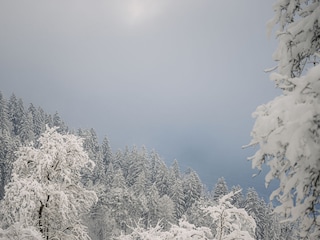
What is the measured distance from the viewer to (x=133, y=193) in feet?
200

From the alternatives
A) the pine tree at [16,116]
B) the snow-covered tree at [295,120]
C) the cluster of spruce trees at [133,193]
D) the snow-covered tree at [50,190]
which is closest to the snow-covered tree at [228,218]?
the snow-covered tree at [295,120]

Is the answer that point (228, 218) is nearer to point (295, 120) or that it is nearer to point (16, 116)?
point (295, 120)

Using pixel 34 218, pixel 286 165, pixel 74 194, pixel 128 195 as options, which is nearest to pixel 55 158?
pixel 74 194

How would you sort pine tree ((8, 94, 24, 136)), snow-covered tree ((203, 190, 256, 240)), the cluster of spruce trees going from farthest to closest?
pine tree ((8, 94, 24, 136)), the cluster of spruce trees, snow-covered tree ((203, 190, 256, 240))

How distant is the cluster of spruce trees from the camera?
54.6m

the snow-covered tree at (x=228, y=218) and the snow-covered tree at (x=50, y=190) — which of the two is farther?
the snow-covered tree at (x=50, y=190)

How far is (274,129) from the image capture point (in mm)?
3428

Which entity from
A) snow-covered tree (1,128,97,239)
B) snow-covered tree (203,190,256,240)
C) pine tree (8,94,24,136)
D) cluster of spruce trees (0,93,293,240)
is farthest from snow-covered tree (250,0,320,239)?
pine tree (8,94,24,136)

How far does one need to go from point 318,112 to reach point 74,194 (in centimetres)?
1125

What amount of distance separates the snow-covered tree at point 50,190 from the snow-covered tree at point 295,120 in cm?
936

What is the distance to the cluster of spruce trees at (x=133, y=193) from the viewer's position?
54.6 meters

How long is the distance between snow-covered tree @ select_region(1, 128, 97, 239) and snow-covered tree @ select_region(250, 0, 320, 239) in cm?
936

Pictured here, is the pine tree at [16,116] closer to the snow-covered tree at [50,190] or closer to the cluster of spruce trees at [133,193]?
the cluster of spruce trees at [133,193]

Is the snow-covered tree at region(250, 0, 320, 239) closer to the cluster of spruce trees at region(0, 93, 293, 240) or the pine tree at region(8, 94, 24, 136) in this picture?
the cluster of spruce trees at region(0, 93, 293, 240)
